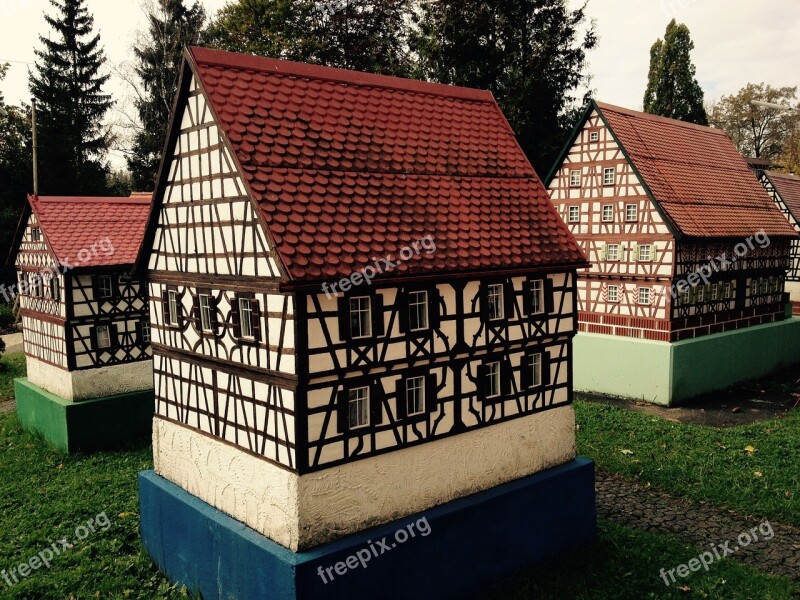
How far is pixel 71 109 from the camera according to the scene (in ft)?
131

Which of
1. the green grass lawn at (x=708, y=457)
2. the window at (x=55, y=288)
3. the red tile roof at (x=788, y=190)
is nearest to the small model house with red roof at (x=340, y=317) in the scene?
the green grass lawn at (x=708, y=457)

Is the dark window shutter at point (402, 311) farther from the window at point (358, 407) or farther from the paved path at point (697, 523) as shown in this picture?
the paved path at point (697, 523)

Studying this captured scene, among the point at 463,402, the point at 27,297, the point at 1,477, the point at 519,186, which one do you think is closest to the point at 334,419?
the point at 463,402

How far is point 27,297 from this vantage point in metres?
20.0

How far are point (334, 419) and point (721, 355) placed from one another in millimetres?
17466

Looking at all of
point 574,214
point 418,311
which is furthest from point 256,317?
point 574,214

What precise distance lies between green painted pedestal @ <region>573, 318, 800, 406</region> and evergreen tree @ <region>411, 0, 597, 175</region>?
12250 millimetres

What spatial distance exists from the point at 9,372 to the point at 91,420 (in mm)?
13178

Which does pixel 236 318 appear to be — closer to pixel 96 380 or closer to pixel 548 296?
pixel 548 296

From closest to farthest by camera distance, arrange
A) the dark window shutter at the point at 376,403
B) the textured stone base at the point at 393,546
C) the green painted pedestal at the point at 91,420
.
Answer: the textured stone base at the point at 393,546, the dark window shutter at the point at 376,403, the green painted pedestal at the point at 91,420

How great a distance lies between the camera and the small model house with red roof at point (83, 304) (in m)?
17.7

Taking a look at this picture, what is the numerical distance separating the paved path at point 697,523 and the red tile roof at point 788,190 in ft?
83.1

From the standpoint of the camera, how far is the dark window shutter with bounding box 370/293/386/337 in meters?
9.47

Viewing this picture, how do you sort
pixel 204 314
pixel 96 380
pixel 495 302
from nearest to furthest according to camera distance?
1. pixel 204 314
2. pixel 495 302
3. pixel 96 380
